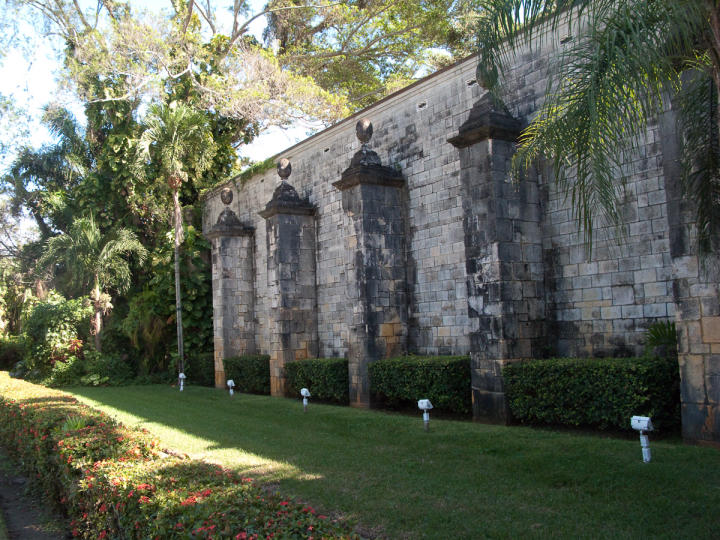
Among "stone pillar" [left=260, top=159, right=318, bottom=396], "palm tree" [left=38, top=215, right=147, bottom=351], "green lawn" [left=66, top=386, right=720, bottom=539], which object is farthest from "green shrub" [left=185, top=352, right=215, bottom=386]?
"green lawn" [left=66, top=386, right=720, bottom=539]

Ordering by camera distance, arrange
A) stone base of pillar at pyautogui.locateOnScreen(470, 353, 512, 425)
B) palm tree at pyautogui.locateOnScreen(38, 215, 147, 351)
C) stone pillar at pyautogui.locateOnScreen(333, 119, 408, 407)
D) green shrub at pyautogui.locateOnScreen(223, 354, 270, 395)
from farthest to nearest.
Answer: palm tree at pyautogui.locateOnScreen(38, 215, 147, 351)
green shrub at pyautogui.locateOnScreen(223, 354, 270, 395)
stone pillar at pyautogui.locateOnScreen(333, 119, 408, 407)
stone base of pillar at pyautogui.locateOnScreen(470, 353, 512, 425)

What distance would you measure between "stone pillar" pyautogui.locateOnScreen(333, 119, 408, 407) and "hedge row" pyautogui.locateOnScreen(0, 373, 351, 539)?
4.80 meters

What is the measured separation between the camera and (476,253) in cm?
852

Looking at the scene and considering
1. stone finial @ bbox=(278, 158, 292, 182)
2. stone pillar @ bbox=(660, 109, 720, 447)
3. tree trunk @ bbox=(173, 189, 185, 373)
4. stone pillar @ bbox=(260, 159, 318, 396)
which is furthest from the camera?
tree trunk @ bbox=(173, 189, 185, 373)

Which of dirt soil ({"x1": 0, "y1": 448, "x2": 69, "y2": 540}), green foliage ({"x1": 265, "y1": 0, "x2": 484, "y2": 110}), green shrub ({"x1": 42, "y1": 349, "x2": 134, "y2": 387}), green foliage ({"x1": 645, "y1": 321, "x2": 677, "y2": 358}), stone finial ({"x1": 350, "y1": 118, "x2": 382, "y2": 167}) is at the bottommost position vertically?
dirt soil ({"x1": 0, "y1": 448, "x2": 69, "y2": 540})

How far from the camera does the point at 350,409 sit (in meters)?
10.4

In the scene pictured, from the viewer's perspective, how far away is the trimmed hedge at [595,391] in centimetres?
666

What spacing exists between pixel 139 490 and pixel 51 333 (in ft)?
55.6

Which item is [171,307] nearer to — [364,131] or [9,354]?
[364,131]

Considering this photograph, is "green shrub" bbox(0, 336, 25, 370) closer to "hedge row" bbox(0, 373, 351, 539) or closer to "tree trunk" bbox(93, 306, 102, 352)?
"tree trunk" bbox(93, 306, 102, 352)

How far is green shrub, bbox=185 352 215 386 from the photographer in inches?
676

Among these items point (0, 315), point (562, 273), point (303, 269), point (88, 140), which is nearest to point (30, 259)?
point (0, 315)

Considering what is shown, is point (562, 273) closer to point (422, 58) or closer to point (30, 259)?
point (422, 58)

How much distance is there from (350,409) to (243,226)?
800cm
